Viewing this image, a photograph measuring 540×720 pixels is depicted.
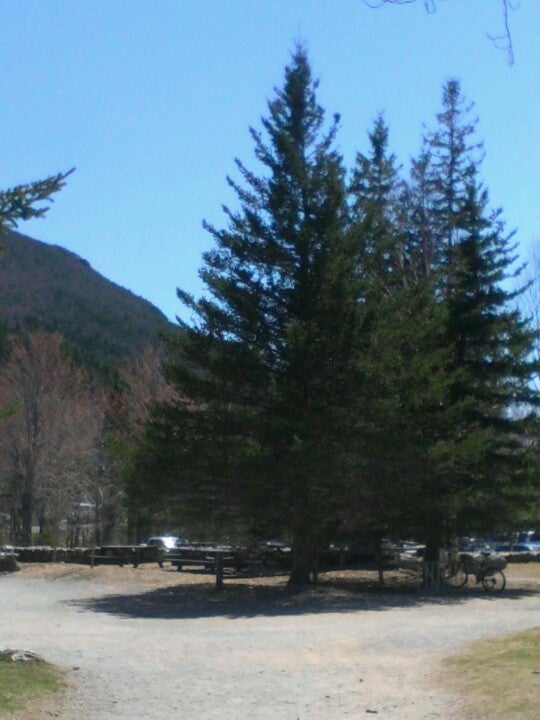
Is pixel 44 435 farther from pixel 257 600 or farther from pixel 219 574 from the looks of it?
pixel 257 600

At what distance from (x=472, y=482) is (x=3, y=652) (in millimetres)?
17391

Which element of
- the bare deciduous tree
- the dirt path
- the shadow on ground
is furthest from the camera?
the bare deciduous tree

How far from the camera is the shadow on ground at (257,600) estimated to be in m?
20.8

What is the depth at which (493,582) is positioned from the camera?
25.1 metres

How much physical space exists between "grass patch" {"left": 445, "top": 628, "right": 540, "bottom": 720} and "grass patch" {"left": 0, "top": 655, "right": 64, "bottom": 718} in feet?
14.5

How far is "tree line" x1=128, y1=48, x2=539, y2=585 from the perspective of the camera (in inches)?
949

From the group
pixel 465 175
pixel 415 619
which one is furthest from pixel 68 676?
pixel 465 175

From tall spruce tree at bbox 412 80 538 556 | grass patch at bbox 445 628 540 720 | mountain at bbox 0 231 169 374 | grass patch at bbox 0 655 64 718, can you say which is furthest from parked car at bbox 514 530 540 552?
grass patch at bbox 0 655 64 718

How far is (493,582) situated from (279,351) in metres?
8.15

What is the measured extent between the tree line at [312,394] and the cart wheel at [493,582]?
187cm

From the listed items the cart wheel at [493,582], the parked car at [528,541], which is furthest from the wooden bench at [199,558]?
the parked car at [528,541]

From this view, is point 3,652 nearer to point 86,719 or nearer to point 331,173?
point 86,719

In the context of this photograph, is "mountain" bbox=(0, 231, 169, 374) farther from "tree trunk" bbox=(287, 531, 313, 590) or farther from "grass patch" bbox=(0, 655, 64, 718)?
"grass patch" bbox=(0, 655, 64, 718)

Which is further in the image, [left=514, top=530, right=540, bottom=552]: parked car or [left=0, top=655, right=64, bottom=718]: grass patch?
[left=514, top=530, right=540, bottom=552]: parked car
